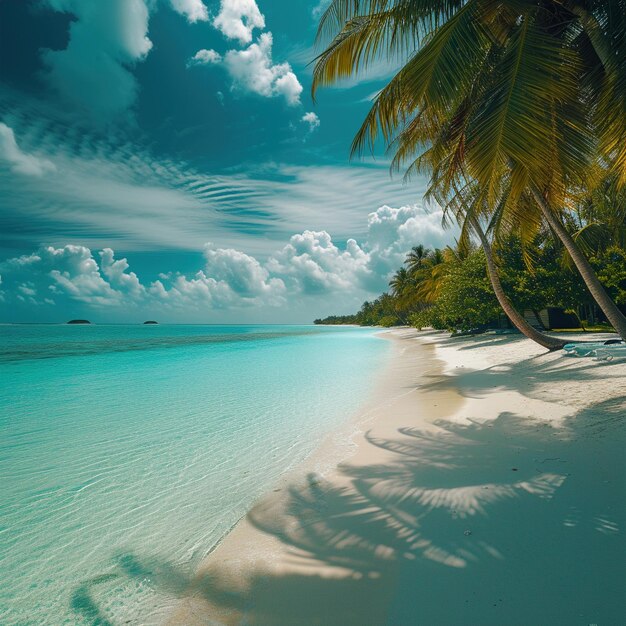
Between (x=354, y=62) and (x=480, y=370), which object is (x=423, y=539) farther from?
(x=480, y=370)

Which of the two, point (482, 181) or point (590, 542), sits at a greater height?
point (482, 181)

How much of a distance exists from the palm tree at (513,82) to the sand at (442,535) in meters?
3.13

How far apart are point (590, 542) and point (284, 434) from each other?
4479 millimetres

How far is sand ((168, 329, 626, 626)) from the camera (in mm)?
1970

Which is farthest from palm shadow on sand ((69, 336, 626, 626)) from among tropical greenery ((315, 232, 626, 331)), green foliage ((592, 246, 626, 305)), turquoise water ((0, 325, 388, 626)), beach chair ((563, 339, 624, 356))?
green foliage ((592, 246, 626, 305))

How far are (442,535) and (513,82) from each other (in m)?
4.59

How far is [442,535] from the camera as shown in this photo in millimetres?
2578

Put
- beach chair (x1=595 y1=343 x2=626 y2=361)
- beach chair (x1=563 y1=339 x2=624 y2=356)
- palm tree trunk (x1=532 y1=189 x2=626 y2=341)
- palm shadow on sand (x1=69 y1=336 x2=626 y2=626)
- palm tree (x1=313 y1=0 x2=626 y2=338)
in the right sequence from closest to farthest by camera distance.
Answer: palm shadow on sand (x1=69 y1=336 x2=626 y2=626), palm tree (x1=313 y1=0 x2=626 y2=338), palm tree trunk (x1=532 y1=189 x2=626 y2=341), beach chair (x1=595 y1=343 x2=626 y2=361), beach chair (x1=563 y1=339 x2=624 y2=356)

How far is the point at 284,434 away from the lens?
6.18 metres

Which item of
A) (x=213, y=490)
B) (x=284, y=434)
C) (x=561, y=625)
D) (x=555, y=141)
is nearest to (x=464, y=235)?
(x=555, y=141)

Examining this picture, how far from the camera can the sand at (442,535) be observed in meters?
1.97

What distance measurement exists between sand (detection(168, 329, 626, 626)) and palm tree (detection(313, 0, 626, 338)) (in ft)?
10.3

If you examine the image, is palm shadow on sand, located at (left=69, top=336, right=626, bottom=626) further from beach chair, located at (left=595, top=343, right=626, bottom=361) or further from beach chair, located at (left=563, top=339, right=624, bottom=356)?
beach chair, located at (left=563, top=339, right=624, bottom=356)

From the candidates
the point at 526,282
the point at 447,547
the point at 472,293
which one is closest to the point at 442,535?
the point at 447,547
